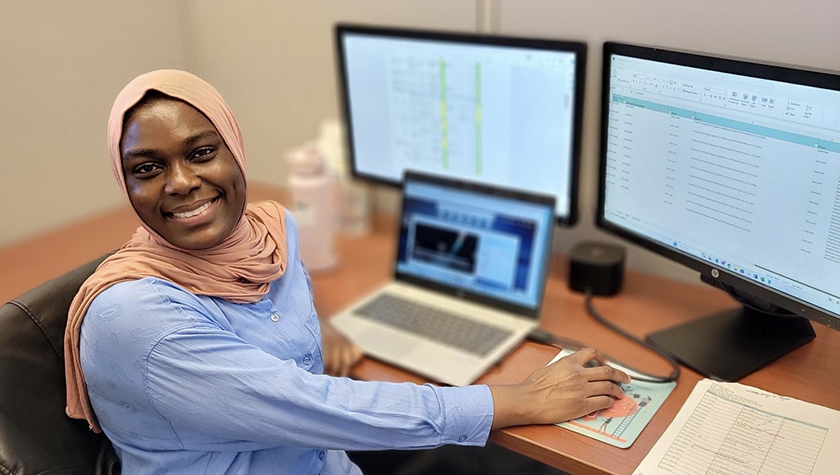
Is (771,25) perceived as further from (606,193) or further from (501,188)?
(501,188)

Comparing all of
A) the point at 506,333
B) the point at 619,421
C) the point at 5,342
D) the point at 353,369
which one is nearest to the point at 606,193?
the point at 506,333

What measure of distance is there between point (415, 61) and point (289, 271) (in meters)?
0.56

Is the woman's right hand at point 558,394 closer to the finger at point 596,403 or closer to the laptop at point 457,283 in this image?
the finger at point 596,403

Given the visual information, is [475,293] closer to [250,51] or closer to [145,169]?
[145,169]

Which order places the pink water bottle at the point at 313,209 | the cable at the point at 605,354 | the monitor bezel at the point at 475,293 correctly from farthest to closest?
the pink water bottle at the point at 313,209 → the monitor bezel at the point at 475,293 → the cable at the point at 605,354

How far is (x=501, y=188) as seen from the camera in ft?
4.58

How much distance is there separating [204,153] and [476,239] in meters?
0.63

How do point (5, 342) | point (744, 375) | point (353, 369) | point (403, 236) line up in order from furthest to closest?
point (403, 236) < point (353, 369) < point (744, 375) < point (5, 342)

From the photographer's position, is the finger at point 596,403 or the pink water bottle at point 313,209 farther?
the pink water bottle at point 313,209

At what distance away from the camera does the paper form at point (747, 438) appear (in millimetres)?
913

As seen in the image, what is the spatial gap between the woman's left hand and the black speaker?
0.45 m

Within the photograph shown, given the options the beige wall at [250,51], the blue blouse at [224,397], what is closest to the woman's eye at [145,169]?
the blue blouse at [224,397]

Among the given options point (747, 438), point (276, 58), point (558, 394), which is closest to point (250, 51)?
point (276, 58)

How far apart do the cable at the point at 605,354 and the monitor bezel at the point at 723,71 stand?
15cm
